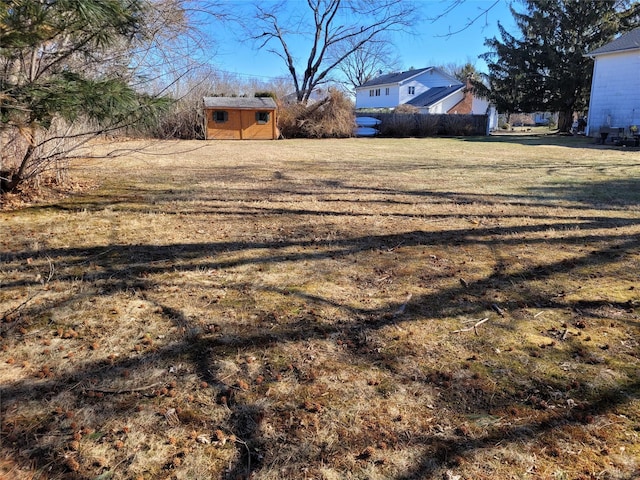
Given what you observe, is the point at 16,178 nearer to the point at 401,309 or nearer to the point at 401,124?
the point at 401,309

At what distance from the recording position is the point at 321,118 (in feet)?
94.5

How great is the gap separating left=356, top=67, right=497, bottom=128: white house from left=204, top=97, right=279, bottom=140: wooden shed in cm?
1890

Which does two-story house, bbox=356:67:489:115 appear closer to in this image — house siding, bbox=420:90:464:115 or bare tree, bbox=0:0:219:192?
house siding, bbox=420:90:464:115

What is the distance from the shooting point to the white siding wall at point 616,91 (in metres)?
21.1

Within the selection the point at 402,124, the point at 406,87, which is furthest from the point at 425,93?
the point at 402,124

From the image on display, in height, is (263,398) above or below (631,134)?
below

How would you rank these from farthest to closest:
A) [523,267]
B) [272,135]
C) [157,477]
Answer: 1. [272,135]
2. [523,267]
3. [157,477]

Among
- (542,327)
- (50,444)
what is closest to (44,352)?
(50,444)

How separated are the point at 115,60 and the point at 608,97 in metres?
24.3

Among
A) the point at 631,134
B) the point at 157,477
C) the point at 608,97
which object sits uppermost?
the point at 608,97

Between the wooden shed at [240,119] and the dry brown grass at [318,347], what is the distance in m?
23.2

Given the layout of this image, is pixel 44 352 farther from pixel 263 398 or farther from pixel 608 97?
pixel 608 97

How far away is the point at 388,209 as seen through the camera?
20.7 feet

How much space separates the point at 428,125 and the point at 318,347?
30.6 m
